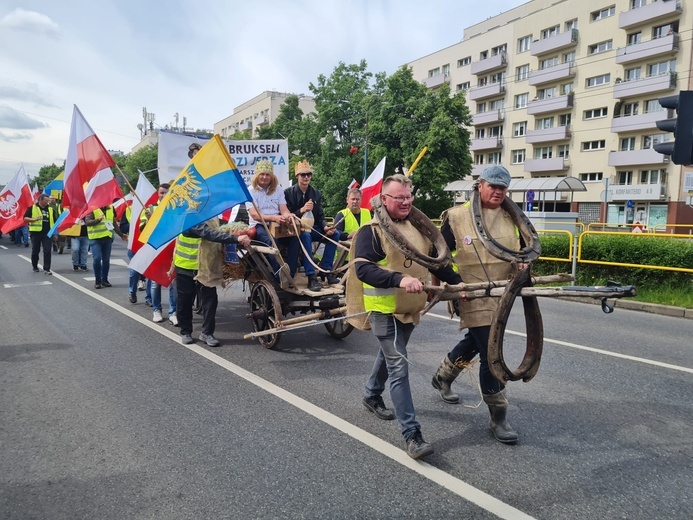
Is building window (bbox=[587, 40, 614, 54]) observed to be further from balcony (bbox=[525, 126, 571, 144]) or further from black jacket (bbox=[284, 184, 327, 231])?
black jacket (bbox=[284, 184, 327, 231])

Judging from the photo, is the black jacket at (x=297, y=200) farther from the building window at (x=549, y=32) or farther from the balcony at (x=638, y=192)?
the building window at (x=549, y=32)

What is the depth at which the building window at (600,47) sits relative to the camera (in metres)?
45.3

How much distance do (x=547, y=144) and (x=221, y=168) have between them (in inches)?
1932

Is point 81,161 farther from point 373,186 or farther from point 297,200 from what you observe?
point 373,186

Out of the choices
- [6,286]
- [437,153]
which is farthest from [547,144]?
[6,286]

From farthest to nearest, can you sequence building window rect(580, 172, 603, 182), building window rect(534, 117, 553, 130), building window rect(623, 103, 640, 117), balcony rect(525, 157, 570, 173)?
building window rect(534, 117, 553, 130), balcony rect(525, 157, 570, 173), building window rect(580, 172, 603, 182), building window rect(623, 103, 640, 117)

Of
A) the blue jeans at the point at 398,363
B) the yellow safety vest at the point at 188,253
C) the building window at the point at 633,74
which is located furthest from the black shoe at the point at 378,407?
the building window at the point at 633,74

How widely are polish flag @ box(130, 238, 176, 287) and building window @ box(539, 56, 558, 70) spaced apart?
49.4 metres

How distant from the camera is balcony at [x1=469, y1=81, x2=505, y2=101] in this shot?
54000 mm

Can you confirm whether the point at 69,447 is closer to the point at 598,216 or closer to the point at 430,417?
the point at 430,417

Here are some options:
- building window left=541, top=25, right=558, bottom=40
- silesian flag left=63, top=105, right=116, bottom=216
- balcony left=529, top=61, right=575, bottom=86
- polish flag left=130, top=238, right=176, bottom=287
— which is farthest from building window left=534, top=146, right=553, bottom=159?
polish flag left=130, top=238, right=176, bottom=287

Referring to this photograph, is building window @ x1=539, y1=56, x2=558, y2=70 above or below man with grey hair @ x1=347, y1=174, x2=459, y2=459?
above

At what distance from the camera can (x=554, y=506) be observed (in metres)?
3.22

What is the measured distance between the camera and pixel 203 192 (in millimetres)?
6469
